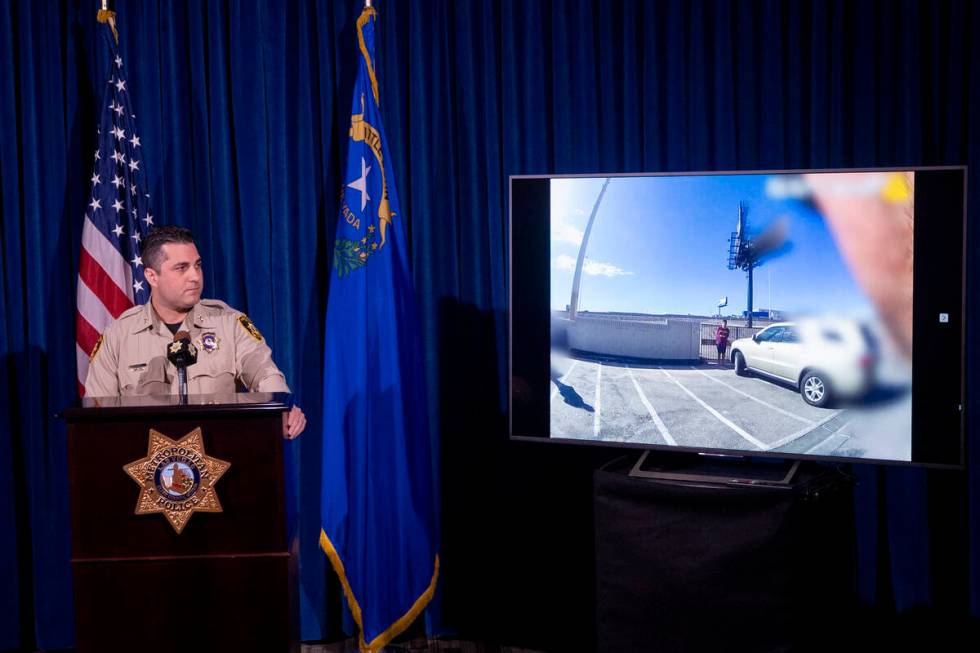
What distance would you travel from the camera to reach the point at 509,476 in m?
3.38

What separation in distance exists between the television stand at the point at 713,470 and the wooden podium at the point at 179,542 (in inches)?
44.4

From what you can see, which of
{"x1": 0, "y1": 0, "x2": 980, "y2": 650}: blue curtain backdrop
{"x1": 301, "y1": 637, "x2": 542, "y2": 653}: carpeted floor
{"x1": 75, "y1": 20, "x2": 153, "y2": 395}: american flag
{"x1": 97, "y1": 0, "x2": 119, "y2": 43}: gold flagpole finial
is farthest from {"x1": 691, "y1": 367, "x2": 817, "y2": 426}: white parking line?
{"x1": 97, "y1": 0, "x2": 119, "y2": 43}: gold flagpole finial

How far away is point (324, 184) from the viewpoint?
338 cm

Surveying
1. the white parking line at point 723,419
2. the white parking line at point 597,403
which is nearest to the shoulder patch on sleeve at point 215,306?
the white parking line at point 597,403

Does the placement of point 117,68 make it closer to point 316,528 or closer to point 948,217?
point 316,528

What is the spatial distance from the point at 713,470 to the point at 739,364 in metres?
0.34

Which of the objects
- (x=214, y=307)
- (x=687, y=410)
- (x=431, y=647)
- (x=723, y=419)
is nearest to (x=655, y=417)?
(x=687, y=410)

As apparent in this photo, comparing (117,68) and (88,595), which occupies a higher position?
(117,68)

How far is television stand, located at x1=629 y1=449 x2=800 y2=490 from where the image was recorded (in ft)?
7.98

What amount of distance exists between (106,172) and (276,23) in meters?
0.90

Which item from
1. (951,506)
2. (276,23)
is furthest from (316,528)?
(951,506)

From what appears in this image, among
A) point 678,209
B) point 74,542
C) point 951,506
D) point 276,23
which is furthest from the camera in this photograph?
point 276,23

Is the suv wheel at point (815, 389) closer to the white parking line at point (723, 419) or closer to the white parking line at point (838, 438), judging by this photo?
the white parking line at point (838, 438)

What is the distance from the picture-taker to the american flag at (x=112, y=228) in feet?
10.2
